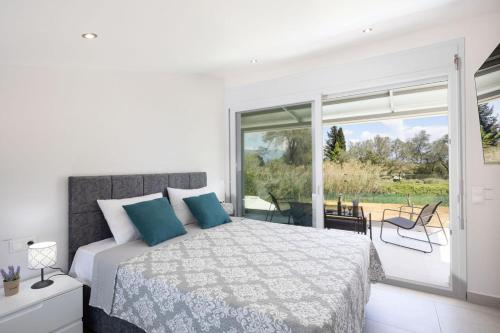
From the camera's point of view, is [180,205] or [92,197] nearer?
[92,197]

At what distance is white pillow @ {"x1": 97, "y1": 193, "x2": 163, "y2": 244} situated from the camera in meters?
2.28

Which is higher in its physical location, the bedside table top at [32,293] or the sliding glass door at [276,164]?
the sliding glass door at [276,164]

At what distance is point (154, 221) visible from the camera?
7.57 feet

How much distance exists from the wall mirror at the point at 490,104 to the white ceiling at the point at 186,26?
607mm

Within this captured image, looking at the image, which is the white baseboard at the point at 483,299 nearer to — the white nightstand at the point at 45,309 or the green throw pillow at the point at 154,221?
the green throw pillow at the point at 154,221

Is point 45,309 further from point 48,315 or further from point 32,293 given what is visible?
point 32,293

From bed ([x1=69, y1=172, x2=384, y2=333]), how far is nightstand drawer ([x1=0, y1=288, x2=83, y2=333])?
112 mm

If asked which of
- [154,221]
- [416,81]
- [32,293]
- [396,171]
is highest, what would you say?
[416,81]

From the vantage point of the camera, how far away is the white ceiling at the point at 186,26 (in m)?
1.69

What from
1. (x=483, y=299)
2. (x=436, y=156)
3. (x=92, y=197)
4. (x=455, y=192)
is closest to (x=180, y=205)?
(x=92, y=197)

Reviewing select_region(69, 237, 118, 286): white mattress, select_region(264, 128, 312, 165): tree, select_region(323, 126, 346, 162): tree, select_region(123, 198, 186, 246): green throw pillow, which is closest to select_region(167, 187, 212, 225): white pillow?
select_region(123, 198, 186, 246): green throw pillow

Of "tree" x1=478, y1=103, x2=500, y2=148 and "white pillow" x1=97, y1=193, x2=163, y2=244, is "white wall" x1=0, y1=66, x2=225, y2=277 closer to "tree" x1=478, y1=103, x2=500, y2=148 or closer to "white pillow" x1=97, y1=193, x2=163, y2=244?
"white pillow" x1=97, y1=193, x2=163, y2=244

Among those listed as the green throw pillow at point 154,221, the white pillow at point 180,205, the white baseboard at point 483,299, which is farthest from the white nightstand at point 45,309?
the white baseboard at point 483,299

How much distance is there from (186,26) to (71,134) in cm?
145
